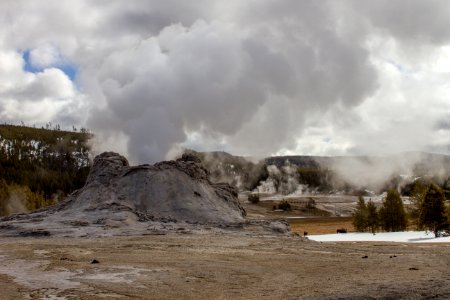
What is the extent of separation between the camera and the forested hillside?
83.5 meters

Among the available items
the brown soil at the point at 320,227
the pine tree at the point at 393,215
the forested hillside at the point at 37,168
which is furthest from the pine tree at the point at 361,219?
the forested hillside at the point at 37,168

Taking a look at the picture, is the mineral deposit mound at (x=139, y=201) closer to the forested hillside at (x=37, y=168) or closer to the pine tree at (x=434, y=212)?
the pine tree at (x=434, y=212)

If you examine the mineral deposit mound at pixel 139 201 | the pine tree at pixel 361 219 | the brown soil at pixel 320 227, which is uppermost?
the mineral deposit mound at pixel 139 201

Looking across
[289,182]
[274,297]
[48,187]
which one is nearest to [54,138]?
[48,187]

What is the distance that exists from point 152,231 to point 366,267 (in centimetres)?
1572

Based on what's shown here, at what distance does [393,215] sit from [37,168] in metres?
Answer: 110

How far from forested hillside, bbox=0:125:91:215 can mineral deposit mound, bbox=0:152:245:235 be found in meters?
47.3

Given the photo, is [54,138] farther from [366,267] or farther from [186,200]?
[366,267]

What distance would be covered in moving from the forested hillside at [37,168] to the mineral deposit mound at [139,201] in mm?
47334

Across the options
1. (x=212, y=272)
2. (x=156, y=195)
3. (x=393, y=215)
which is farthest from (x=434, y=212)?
(x=212, y=272)

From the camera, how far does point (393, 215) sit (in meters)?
58.7

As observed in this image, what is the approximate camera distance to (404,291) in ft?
36.8

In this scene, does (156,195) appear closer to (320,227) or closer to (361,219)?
(361,219)

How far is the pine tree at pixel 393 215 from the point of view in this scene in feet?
192
